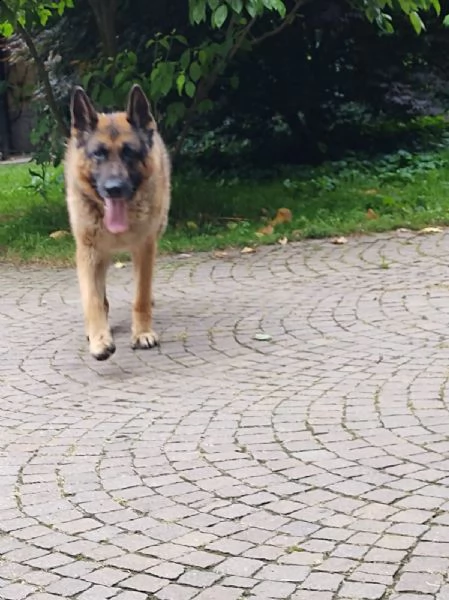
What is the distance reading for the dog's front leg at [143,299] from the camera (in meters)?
6.87

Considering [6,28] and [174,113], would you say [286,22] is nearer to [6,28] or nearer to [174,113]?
[174,113]

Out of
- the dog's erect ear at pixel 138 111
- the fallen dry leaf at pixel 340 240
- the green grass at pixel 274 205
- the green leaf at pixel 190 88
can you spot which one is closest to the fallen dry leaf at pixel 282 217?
the green grass at pixel 274 205

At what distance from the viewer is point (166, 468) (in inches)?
182

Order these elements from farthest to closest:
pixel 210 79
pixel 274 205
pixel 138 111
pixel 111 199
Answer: pixel 274 205 < pixel 210 79 < pixel 138 111 < pixel 111 199

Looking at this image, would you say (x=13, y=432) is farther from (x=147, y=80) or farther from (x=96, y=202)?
(x=147, y=80)

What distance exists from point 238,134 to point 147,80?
5229mm

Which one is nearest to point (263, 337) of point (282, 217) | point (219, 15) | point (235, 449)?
point (235, 449)

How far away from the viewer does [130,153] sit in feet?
21.7

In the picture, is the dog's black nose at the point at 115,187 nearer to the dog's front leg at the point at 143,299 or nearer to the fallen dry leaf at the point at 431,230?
the dog's front leg at the point at 143,299

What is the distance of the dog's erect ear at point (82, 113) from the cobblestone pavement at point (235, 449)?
1551mm

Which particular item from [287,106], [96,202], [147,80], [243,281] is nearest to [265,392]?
[96,202]

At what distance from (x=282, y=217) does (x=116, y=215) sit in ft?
16.2

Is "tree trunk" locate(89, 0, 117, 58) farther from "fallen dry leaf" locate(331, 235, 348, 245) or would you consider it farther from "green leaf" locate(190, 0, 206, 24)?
"fallen dry leaf" locate(331, 235, 348, 245)

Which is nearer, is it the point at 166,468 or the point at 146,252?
the point at 166,468
